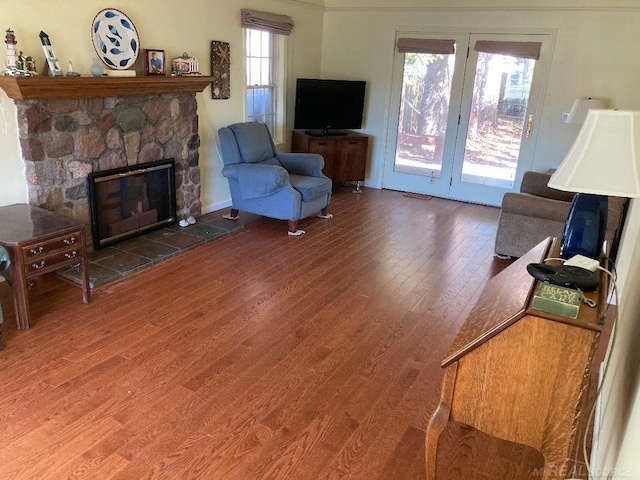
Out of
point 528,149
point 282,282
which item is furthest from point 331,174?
point 282,282

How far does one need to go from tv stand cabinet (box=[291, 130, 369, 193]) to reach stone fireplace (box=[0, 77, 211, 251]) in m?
1.83

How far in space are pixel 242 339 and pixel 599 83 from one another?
485 centimetres

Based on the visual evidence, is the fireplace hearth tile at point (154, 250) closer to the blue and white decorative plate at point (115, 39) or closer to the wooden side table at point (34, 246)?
the wooden side table at point (34, 246)

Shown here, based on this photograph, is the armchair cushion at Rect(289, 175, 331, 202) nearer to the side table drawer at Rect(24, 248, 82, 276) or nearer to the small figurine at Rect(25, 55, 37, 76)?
the side table drawer at Rect(24, 248, 82, 276)

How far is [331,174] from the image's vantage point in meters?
6.51

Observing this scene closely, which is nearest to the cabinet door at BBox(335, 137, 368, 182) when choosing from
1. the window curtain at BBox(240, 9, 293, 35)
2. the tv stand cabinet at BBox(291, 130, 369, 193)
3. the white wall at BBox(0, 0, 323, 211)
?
the tv stand cabinet at BBox(291, 130, 369, 193)

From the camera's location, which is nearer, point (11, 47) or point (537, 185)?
point (11, 47)

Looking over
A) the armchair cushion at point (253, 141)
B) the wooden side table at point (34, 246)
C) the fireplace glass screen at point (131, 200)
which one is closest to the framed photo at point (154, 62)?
the fireplace glass screen at point (131, 200)

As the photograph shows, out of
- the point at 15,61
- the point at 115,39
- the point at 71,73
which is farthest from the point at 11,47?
the point at 115,39

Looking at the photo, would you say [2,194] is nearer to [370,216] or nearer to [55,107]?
[55,107]

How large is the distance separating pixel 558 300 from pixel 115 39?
149 inches

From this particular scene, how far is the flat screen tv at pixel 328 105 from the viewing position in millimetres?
6219

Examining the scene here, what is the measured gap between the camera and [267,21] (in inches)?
215

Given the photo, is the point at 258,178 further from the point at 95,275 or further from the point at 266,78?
the point at 266,78
